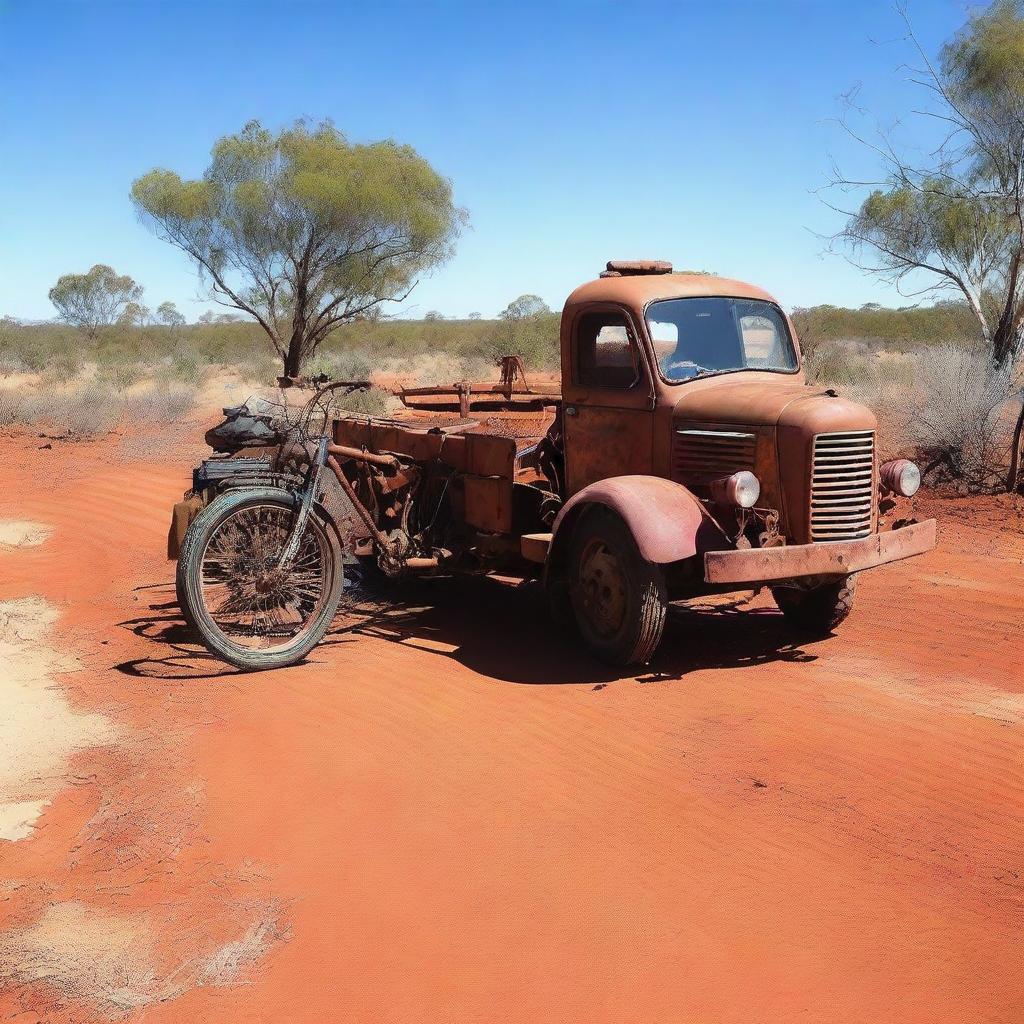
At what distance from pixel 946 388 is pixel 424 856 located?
465 inches

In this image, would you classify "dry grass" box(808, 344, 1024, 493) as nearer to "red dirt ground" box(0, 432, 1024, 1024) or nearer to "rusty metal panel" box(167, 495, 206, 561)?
"red dirt ground" box(0, 432, 1024, 1024)

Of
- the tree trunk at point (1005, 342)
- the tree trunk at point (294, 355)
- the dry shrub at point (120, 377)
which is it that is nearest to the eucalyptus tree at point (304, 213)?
the tree trunk at point (294, 355)

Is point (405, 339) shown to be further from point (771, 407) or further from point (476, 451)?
point (771, 407)

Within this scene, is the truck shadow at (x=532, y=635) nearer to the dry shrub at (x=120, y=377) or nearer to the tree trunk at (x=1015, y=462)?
the tree trunk at (x=1015, y=462)

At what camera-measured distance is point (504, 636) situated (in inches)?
282

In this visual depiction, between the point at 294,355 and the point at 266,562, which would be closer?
the point at 266,562

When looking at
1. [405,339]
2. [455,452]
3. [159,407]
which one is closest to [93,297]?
[405,339]

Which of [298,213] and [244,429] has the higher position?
[298,213]

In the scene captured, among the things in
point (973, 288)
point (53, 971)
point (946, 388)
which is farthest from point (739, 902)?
point (973, 288)

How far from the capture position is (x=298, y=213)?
22375 mm

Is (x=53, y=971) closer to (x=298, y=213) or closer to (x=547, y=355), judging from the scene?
(x=298, y=213)

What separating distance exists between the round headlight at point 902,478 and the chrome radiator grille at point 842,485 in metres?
0.35

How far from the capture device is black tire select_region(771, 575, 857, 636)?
6.89m

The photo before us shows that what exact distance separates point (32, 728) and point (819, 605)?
15.5ft
